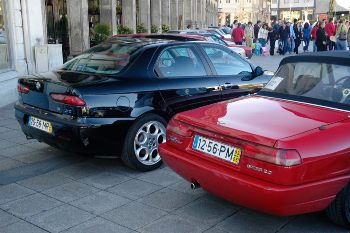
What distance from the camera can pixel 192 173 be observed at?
149 inches

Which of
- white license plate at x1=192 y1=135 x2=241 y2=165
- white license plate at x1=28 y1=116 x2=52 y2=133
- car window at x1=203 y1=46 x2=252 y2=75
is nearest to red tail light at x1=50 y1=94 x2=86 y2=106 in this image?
white license plate at x1=28 y1=116 x2=52 y2=133

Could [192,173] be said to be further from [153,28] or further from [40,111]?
[153,28]

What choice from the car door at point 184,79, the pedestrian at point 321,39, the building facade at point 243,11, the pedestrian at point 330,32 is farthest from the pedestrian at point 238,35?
the building facade at point 243,11

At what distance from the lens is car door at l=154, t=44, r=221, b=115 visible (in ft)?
17.4

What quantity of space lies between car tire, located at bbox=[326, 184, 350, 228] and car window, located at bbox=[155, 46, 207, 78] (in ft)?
8.51

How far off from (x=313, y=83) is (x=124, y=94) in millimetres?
2040

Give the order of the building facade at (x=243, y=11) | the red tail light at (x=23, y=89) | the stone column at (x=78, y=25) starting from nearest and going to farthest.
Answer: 1. the red tail light at (x=23, y=89)
2. the stone column at (x=78, y=25)
3. the building facade at (x=243, y=11)

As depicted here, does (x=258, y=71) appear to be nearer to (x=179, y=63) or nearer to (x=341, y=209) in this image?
(x=179, y=63)

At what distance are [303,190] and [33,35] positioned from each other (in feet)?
29.8

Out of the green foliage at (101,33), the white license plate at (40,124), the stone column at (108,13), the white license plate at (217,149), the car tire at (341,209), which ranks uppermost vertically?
the stone column at (108,13)

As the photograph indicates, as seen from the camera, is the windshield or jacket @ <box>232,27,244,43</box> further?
jacket @ <box>232,27,244,43</box>

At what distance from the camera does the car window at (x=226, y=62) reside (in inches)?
235

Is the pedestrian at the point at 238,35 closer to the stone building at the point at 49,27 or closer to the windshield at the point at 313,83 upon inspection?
the stone building at the point at 49,27

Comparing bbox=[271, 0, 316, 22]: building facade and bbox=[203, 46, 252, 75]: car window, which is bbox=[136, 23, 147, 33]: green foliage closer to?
bbox=[203, 46, 252, 75]: car window
